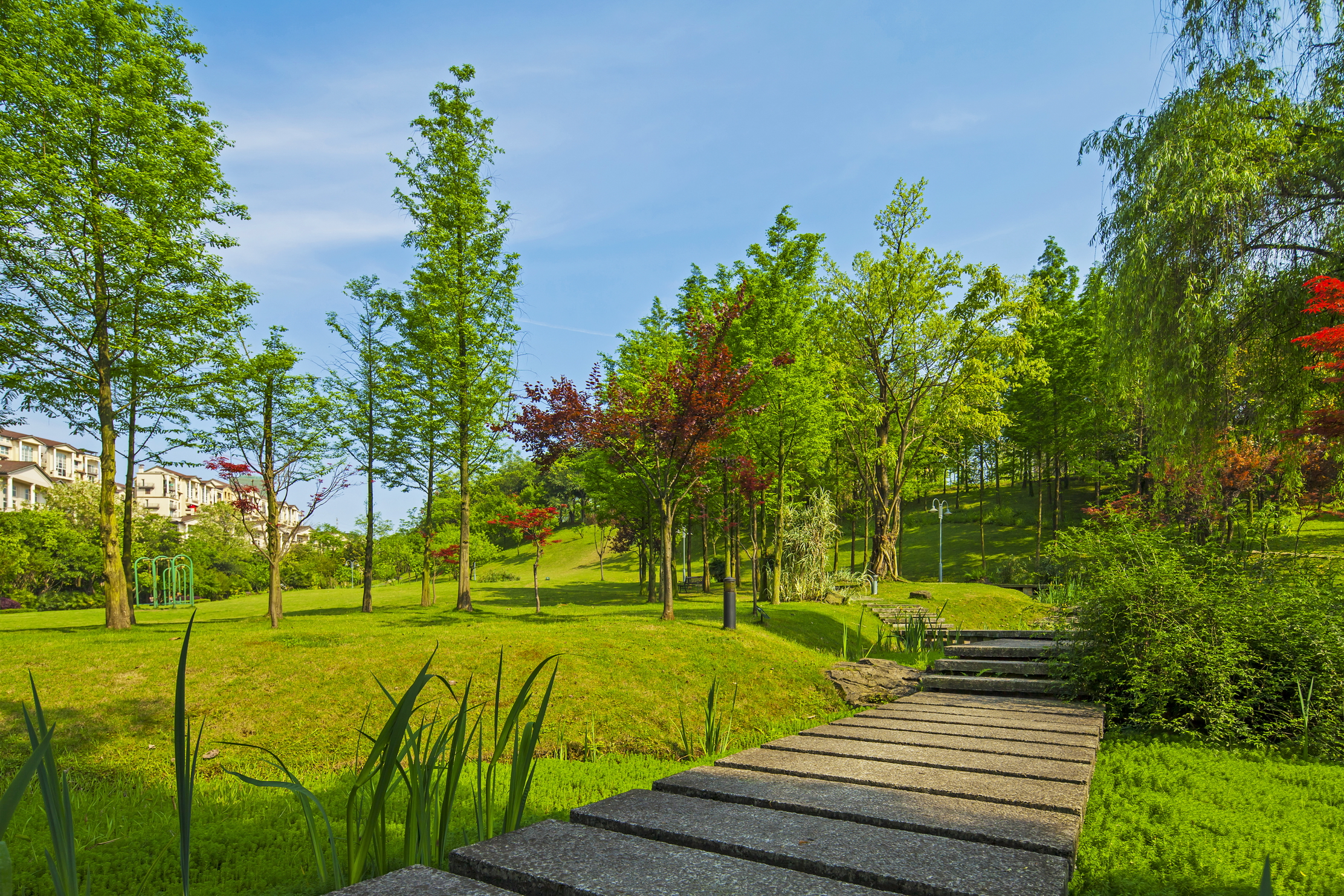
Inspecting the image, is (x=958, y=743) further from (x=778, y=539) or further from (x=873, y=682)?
(x=778, y=539)

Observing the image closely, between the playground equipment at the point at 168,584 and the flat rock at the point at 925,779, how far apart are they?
1814cm

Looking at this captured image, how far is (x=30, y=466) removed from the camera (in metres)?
45.5

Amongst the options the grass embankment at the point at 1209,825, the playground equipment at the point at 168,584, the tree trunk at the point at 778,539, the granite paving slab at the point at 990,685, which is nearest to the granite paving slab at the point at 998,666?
the granite paving slab at the point at 990,685

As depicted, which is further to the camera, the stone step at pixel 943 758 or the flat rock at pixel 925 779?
the stone step at pixel 943 758

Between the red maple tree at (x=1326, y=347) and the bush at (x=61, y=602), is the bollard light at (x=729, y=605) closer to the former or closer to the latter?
the red maple tree at (x=1326, y=347)

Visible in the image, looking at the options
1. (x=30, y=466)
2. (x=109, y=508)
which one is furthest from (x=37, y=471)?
(x=109, y=508)

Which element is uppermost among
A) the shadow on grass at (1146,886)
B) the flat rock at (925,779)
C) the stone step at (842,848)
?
the stone step at (842,848)

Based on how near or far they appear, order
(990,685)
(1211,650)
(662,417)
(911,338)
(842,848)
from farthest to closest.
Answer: (911,338) < (662,417) < (990,685) < (1211,650) < (842,848)

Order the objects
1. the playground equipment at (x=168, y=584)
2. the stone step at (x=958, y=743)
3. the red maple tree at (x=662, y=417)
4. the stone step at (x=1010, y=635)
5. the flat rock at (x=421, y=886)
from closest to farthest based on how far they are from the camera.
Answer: the flat rock at (x=421, y=886)
the stone step at (x=958, y=743)
the stone step at (x=1010, y=635)
the red maple tree at (x=662, y=417)
the playground equipment at (x=168, y=584)

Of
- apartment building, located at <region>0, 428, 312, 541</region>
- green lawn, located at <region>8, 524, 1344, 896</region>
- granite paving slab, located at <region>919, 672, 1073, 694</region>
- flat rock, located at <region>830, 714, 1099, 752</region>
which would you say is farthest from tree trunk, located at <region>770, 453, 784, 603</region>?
apartment building, located at <region>0, 428, 312, 541</region>

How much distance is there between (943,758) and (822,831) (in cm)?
173

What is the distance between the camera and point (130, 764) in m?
5.33

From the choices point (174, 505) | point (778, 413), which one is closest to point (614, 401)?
→ point (778, 413)

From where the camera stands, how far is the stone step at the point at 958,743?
4.15 m
